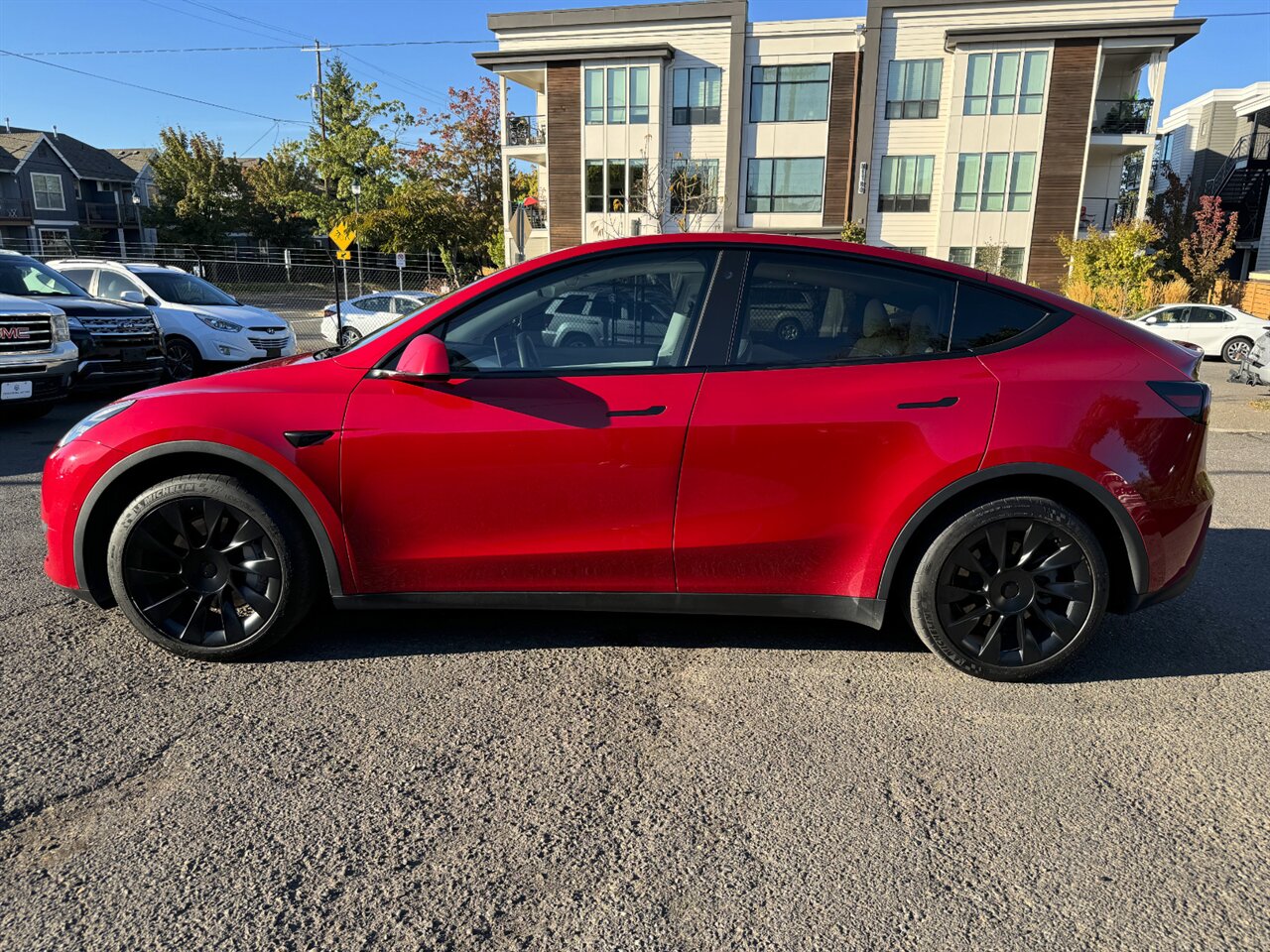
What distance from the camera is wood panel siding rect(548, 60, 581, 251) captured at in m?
33.6

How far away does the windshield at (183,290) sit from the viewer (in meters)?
12.8

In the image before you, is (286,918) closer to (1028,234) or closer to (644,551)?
(644,551)

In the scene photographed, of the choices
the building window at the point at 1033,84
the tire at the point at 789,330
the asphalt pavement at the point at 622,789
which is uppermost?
the building window at the point at 1033,84

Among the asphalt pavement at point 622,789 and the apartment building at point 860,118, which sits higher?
the apartment building at point 860,118

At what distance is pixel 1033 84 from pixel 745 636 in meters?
33.5

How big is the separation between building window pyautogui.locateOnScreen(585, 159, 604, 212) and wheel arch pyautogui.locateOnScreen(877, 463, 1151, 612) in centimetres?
3304

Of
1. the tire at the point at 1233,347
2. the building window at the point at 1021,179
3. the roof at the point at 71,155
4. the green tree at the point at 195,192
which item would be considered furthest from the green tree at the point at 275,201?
the tire at the point at 1233,347

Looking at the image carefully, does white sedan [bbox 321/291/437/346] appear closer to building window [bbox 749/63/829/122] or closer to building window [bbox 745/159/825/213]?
building window [bbox 745/159/825/213]

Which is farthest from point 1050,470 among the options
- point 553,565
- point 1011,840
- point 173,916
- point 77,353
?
point 77,353

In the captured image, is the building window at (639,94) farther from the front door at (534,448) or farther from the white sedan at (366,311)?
the front door at (534,448)

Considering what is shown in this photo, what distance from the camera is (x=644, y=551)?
10.8 feet

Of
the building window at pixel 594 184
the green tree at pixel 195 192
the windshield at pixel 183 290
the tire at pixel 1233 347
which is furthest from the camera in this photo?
the green tree at pixel 195 192

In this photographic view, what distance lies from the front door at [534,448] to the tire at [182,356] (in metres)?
10.3

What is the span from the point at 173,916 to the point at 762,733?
5.99ft
